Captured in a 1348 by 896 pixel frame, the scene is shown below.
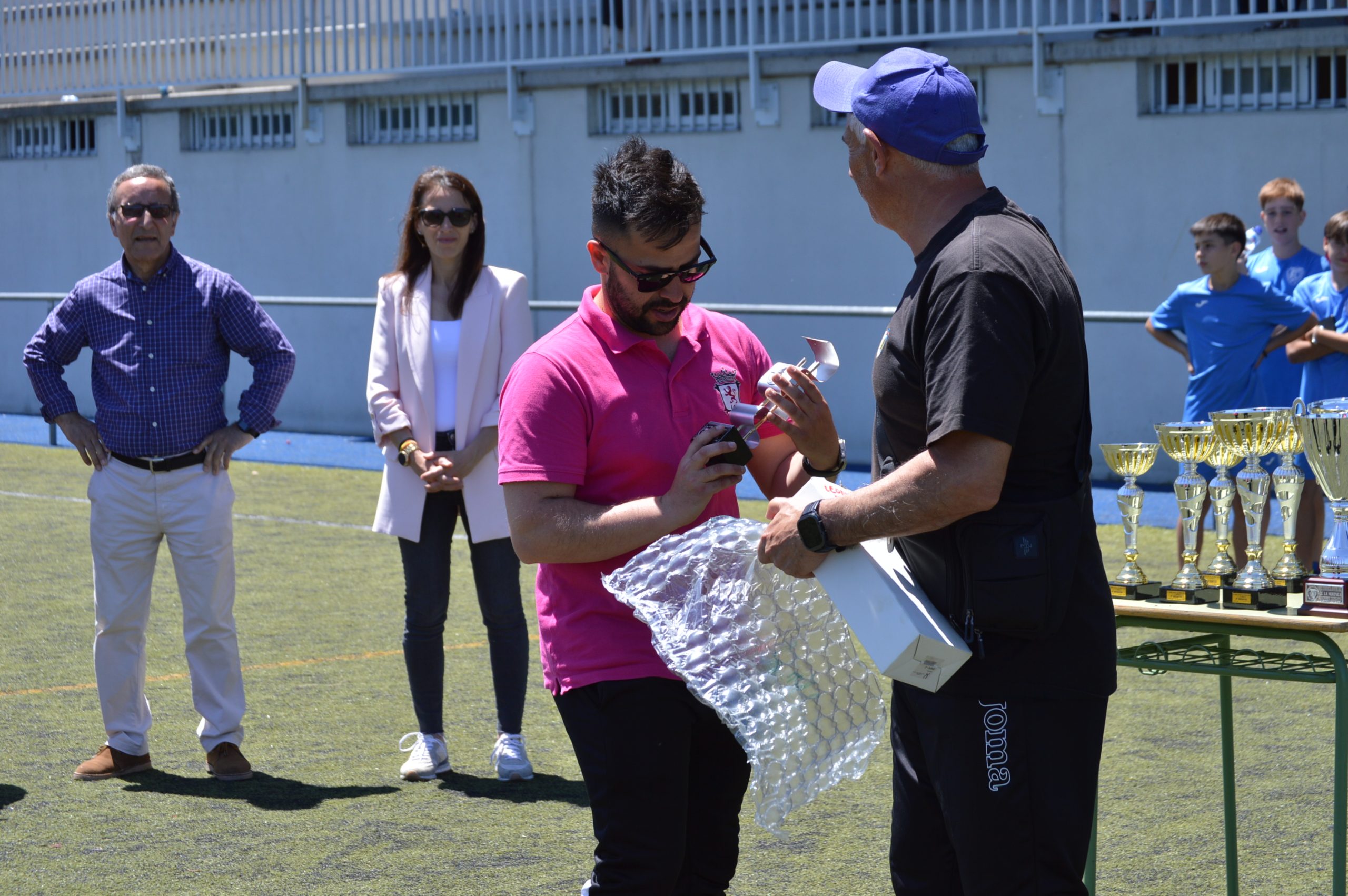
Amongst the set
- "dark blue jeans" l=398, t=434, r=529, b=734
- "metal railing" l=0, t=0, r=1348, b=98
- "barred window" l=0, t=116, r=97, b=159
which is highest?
"metal railing" l=0, t=0, r=1348, b=98

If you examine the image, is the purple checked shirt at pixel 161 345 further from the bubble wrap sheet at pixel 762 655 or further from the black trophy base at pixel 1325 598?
the black trophy base at pixel 1325 598

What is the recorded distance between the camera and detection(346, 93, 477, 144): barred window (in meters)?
18.9

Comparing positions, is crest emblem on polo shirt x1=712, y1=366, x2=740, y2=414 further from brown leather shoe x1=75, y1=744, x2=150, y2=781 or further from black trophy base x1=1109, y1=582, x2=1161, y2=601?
brown leather shoe x1=75, y1=744, x2=150, y2=781

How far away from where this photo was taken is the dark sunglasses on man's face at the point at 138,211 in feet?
19.1

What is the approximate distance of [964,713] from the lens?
2.95 m

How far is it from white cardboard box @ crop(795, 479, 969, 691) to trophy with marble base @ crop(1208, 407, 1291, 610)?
1159 mm

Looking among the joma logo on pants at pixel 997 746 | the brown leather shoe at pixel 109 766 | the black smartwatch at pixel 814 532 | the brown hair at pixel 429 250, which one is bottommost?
the brown leather shoe at pixel 109 766

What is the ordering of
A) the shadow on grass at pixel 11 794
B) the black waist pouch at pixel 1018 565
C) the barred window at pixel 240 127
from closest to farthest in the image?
the black waist pouch at pixel 1018 565, the shadow on grass at pixel 11 794, the barred window at pixel 240 127

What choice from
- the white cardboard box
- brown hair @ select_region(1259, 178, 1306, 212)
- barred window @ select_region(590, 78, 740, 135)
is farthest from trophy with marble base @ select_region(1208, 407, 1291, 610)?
barred window @ select_region(590, 78, 740, 135)

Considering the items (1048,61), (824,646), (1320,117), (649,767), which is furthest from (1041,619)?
(1048,61)

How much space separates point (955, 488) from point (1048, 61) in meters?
12.3

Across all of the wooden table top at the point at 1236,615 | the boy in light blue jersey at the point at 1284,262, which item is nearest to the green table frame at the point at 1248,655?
the wooden table top at the point at 1236,615

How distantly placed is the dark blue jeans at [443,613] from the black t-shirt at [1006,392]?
2952mm

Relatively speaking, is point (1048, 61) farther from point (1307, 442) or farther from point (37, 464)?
point (1307, 442)
